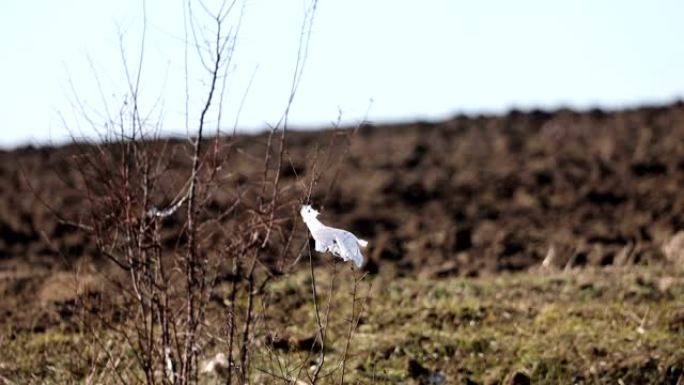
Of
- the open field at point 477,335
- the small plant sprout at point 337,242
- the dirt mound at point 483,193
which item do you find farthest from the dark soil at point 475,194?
the small plant sprout at point 337,242

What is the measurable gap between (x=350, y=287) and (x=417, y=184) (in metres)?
6.95

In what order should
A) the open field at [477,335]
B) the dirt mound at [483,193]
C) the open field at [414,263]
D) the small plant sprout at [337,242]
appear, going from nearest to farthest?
the small plant sprout at [337,242], the open field at [414,263], the open field at [477,335], the dirt mound at [483,193]

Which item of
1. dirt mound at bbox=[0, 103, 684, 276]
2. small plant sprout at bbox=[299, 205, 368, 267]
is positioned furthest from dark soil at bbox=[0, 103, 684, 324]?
small plant sprout at bbox=[299, 205, 368, 267]

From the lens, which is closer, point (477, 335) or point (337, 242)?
point (337, 242)

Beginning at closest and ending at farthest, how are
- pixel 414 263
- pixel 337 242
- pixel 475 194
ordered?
pixel 337 242 → pixel 414 263 → pixel 475 194

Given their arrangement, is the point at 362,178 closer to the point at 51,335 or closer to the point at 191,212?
the point at 51,335

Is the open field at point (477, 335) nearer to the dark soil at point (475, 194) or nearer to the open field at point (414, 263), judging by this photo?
the open field at point (414, 263)

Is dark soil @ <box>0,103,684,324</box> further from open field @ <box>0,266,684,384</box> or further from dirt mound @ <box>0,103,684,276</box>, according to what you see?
open field @ <box>0,266,684,384</box>

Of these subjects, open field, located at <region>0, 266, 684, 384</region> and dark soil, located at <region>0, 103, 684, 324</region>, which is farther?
dark soil, located at <region>0, 103, 684, 324</region>

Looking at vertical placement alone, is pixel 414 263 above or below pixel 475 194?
below

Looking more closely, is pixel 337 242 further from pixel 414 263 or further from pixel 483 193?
pixel 483 193

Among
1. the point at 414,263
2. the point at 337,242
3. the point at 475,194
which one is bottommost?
the point at 414,263

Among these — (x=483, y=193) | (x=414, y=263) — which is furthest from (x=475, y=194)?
(x=414, y=263)

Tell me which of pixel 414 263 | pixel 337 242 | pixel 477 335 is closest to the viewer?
pixel 337 242
